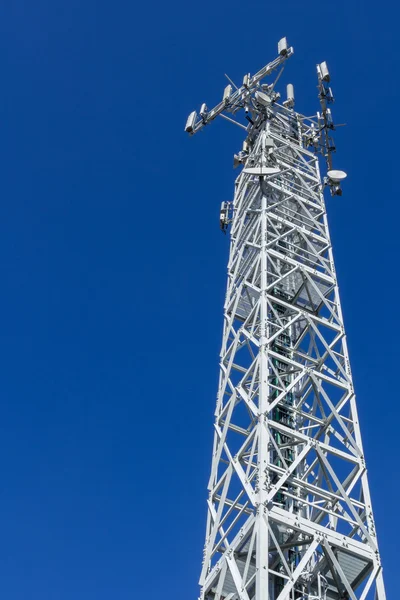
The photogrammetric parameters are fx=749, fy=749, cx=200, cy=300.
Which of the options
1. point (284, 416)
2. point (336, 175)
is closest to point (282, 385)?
point (284, 416)

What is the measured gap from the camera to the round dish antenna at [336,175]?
34.8 meters

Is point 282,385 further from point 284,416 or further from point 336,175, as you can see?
point 336,175

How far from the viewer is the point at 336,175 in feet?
114

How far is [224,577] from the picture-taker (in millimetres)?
19891

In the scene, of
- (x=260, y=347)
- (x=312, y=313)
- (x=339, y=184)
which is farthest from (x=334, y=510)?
(x=339, y=184)

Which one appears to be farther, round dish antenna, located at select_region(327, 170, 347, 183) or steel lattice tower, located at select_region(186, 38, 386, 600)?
round dish antenna, located at select_region(327, 170, 347, 183)

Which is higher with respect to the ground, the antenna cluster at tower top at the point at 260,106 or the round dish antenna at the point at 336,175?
the antenna cluster at tower top at the point at 260,106

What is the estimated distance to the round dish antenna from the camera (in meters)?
34.8

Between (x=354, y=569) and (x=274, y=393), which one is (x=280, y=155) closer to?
(x=274, y=393)

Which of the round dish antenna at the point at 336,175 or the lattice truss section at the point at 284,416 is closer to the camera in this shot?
the lattice truss section at the point at 284,416

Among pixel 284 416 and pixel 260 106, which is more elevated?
pixel 260 106

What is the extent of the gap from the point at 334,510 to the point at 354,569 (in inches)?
81.5

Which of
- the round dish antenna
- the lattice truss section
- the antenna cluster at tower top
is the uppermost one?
the antenna cluster at tower top

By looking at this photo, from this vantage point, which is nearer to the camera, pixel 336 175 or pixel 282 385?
pixel 282 385
